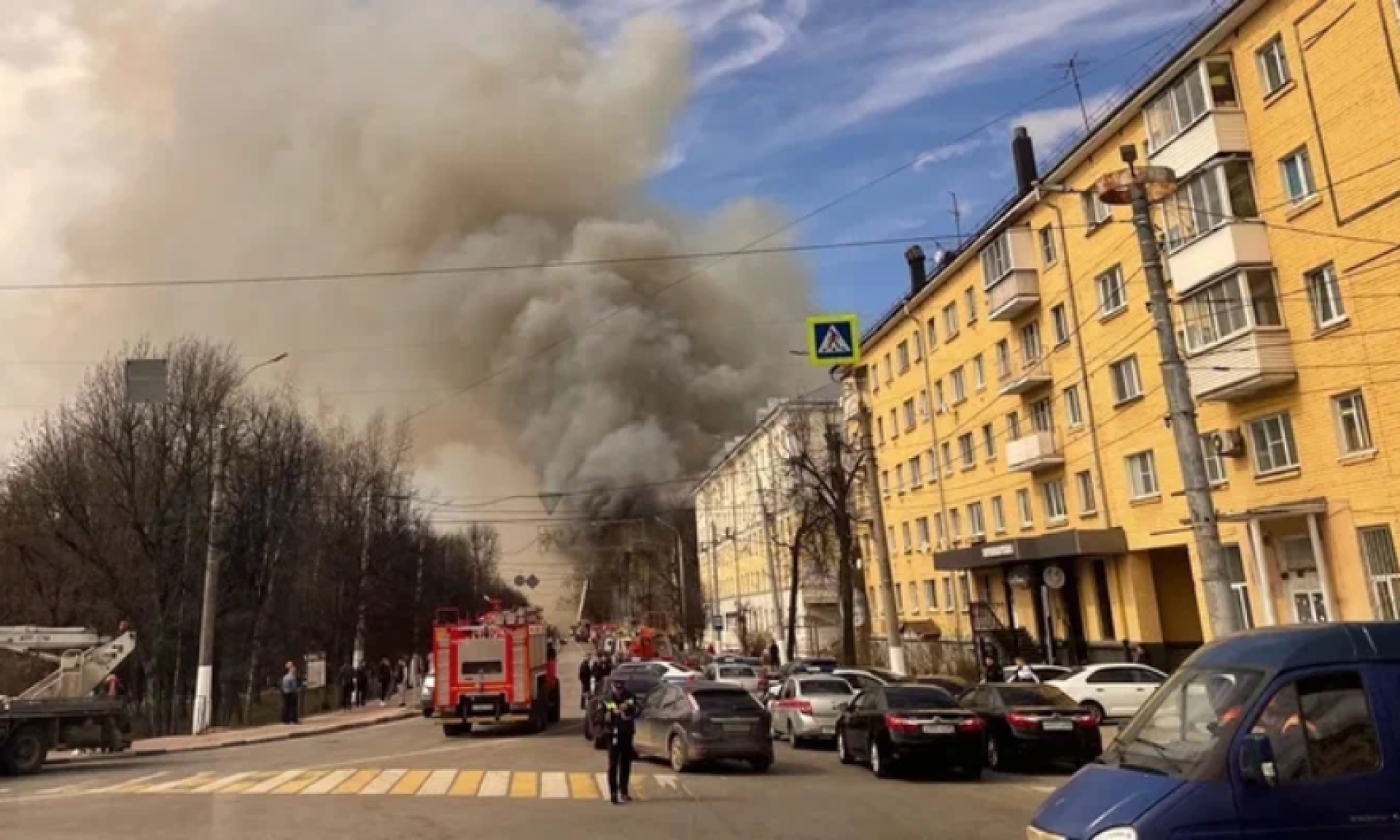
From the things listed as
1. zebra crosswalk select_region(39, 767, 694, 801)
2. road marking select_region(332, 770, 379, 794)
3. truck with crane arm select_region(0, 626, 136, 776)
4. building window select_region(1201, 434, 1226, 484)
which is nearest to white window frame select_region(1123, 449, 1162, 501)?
building window select_region(1201, 434, 1226, 484)

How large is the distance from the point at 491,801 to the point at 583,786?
180 centimetres

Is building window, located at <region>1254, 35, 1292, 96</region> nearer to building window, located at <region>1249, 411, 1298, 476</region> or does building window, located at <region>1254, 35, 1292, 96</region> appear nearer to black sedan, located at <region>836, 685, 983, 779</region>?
building window, located at <region>1249, 411, 1298, 476</region>

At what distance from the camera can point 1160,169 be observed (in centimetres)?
1438

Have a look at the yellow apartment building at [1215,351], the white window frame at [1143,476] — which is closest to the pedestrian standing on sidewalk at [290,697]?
the yellow apartment building at [1215,351]

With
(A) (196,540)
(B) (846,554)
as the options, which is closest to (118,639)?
(A) (196,540)

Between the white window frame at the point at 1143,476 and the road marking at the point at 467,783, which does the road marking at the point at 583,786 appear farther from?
the white window frame at the point at 1143,476

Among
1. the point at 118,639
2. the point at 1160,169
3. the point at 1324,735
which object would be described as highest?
the point at 1160,169

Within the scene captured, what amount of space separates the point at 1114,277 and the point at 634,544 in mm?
54142

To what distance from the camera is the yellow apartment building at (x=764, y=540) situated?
56000 mm

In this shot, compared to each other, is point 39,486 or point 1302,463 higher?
point 39,486

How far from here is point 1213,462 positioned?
24.8 metres

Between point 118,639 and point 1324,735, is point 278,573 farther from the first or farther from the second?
point 1324,735

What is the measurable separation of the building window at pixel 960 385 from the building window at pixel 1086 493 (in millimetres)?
8640

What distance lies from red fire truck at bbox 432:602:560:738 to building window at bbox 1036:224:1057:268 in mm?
20917
